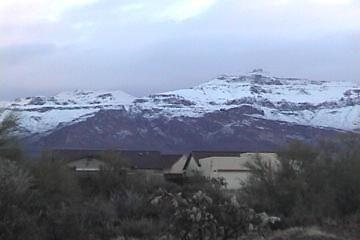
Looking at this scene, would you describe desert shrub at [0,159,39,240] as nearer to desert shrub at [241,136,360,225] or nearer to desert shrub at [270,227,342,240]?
desert shrub at [270,227,342,240]

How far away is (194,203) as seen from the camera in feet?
48.9

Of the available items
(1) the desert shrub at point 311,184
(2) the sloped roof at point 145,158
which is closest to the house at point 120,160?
(2) the sloped roof at point 145,158

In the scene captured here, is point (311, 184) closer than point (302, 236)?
No

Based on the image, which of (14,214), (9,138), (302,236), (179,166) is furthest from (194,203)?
(179,166)

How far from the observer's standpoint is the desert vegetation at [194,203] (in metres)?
15.1

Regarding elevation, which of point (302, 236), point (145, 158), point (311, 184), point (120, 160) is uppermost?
point (302, 236)

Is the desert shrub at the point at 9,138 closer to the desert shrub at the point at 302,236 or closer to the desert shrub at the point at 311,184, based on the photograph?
the desert shrub at the point at 311,184

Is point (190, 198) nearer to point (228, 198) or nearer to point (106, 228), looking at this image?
point (228, 198)

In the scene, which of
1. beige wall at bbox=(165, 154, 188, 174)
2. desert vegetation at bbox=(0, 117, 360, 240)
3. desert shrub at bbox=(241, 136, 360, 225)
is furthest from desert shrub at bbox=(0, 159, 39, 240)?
beige wall at bbox=(165, 154, 188, 174)

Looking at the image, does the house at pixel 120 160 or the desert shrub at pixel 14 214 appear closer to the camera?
the desert shrub at pixel 14 214

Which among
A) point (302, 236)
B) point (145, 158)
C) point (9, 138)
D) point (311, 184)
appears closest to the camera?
point (302, 236)

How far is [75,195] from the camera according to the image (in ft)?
121

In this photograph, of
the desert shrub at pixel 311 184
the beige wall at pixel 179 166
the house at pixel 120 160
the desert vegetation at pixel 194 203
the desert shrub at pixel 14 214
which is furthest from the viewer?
the beige wall at pixel 179 166

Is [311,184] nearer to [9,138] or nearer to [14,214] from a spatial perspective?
[9,138]
